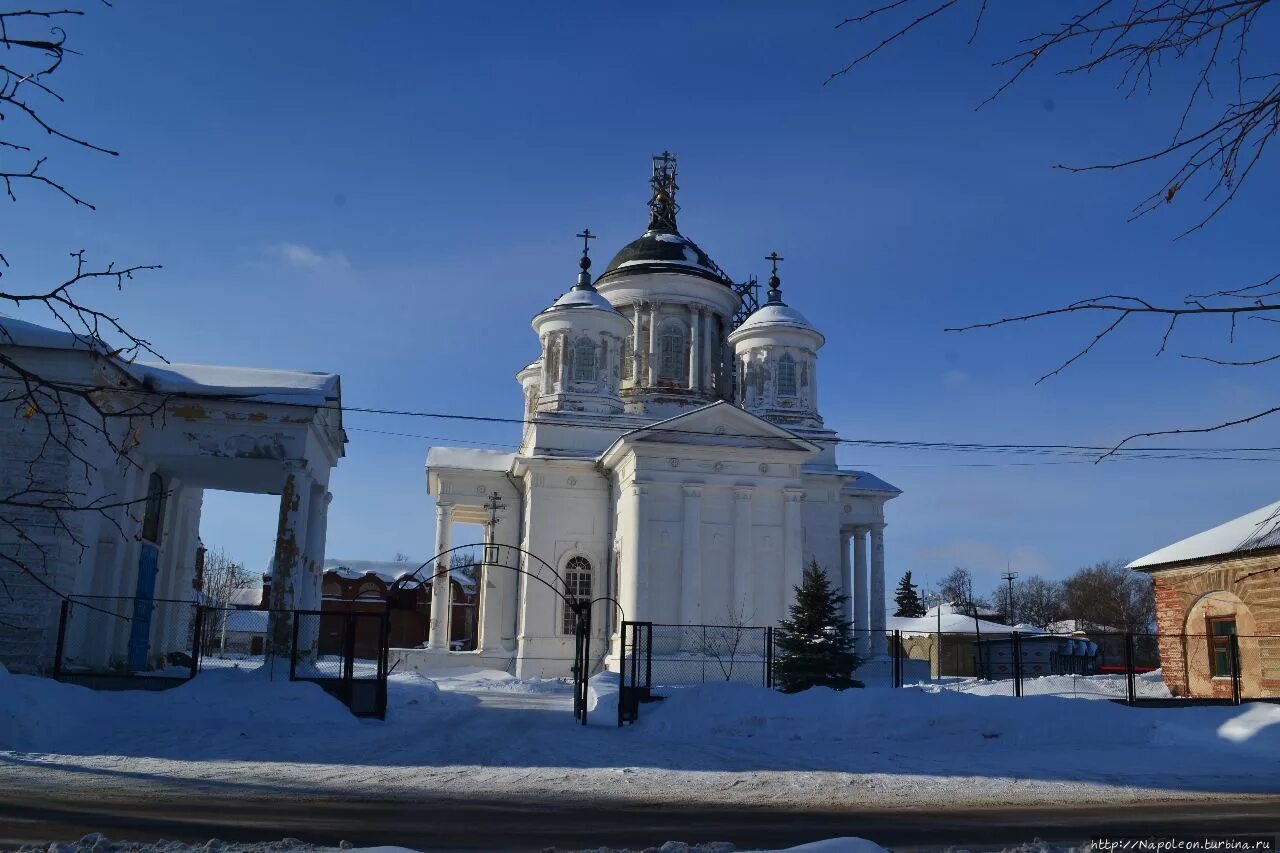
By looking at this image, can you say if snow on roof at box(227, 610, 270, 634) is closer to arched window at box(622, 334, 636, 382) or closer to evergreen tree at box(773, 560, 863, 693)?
arched window at box(622, 334, 636, 382)

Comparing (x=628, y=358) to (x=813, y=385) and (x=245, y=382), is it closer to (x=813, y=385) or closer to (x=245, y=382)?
(x=813, y=385)

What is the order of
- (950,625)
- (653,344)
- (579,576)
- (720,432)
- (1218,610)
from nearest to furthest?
(1218,610), (720,432), (579,576), (653,344), (950,625)

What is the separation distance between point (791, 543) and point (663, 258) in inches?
583

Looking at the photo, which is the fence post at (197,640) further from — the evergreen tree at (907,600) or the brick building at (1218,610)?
the evergreen tree at (907,600)

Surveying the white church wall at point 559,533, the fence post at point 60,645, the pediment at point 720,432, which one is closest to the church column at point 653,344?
the white church wall at point 559,533

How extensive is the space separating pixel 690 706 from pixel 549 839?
9058 mm

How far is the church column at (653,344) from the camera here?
38719 mm

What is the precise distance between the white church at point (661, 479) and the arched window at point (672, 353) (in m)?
0.05

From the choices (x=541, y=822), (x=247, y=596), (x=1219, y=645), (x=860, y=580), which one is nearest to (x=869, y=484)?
(x=860, y=580)

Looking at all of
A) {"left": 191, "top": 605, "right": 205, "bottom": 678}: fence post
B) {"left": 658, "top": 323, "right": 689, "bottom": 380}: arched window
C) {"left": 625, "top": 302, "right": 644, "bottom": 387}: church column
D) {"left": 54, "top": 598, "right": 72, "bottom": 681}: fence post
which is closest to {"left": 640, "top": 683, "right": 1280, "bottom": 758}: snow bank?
{"left": 191, "top": 605, "right": 205, "bottom": 678}: fence post

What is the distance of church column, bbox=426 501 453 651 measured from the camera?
3484 centimetres

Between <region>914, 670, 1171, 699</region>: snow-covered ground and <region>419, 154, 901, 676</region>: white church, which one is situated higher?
<region>419, 154, 901, 676</region>: white church

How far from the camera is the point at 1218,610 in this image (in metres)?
22.5

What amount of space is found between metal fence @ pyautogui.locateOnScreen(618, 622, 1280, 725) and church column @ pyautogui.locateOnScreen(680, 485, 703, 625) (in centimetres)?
65
